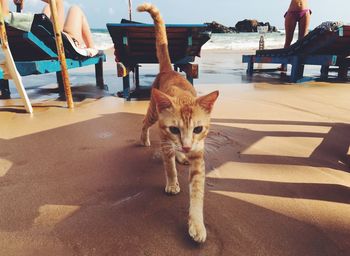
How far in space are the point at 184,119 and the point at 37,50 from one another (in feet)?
14.4

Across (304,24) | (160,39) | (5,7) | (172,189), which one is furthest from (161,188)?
(304,24)

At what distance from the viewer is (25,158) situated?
2389 mm

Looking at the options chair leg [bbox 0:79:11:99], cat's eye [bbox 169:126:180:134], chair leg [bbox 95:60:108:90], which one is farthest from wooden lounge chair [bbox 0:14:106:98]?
cat's eye [bbox 169:126:180:134]

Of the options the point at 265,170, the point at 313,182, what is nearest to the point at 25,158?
the point at 265,170

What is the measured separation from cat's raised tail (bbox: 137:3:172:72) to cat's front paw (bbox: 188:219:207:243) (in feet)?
6.07

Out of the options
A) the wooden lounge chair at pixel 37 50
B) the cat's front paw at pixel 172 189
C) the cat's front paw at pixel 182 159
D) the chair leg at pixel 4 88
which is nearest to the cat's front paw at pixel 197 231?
the cat's front paw at pixel 172 189

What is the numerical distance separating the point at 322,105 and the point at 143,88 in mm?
3876

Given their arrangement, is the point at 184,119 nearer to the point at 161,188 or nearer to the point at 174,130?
the point at 174,130

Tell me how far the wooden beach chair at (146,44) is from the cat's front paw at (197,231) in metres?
3.81

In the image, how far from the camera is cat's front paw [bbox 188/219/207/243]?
139 cm

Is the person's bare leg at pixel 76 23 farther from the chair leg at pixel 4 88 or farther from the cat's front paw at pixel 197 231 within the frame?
the cat's front paw at pixel 197 231

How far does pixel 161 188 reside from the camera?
1.92 metres

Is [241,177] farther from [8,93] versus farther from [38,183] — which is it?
[8,93]

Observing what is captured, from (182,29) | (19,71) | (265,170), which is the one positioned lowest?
(265,170)
